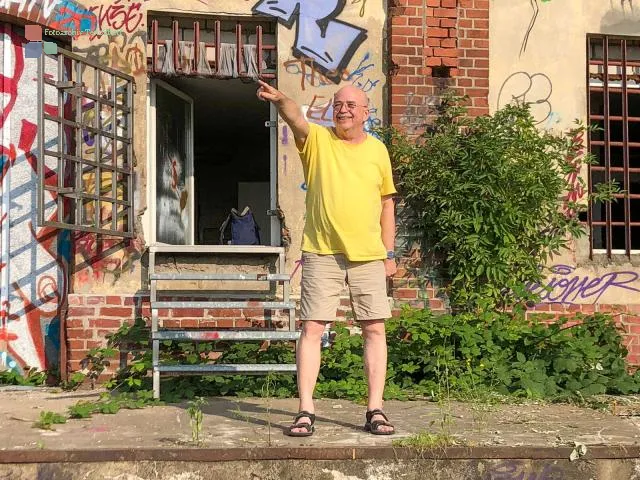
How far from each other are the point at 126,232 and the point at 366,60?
2.53 m

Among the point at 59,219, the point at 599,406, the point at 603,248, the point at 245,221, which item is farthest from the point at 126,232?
the point at 603,248

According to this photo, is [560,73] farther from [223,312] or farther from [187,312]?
[187,312]

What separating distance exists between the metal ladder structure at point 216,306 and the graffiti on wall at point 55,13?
1.98 meters

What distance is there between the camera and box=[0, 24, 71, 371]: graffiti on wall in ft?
20.4

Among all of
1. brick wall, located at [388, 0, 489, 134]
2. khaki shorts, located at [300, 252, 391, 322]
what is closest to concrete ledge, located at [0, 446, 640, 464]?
khaki shorts, located at [300, 252, 391, 322]

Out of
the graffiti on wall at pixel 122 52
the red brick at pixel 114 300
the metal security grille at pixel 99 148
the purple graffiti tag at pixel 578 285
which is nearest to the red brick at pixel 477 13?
the purple graffiti tag at pixel 578 285

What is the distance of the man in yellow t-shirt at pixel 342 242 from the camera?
4.19 metres

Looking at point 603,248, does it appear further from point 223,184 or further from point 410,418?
point 223,184

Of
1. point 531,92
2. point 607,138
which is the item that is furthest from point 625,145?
point 531,92

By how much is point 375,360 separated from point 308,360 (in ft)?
1.30

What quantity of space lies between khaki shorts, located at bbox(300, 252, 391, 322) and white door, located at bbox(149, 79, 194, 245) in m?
2.58

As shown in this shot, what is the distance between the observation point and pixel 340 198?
4180 mm

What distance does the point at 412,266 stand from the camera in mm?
6496

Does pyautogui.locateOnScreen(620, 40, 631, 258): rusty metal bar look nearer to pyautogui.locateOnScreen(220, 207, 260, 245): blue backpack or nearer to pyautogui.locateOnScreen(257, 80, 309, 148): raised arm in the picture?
pyautogui.locateOnScreen(220, 207, 260, 245): blue backpack
